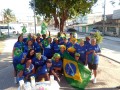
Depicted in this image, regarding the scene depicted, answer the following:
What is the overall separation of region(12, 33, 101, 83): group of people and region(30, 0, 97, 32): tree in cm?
1219

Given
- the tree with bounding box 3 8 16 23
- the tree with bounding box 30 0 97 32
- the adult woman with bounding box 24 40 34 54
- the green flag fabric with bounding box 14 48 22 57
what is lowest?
the green flag fabric with bounding box 14 48 22 57

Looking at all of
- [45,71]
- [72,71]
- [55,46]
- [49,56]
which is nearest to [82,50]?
[72,71]

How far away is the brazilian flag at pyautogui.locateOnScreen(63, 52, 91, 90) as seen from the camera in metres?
7.97

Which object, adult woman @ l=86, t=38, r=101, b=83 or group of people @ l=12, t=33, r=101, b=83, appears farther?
adult woman @ l=86, t=38, r=101, b=83

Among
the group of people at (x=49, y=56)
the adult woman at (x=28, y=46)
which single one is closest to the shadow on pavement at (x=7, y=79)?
the group of people at (x=49, y=56)

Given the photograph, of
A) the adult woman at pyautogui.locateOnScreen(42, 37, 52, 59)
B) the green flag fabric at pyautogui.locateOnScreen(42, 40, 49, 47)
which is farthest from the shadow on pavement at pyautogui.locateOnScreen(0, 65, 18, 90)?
the green flag fabric at pyautogui.locateOnScreen(42, 40, 49, 47)

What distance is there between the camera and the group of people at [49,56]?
8.29 metres

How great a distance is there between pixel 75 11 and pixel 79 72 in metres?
18.1

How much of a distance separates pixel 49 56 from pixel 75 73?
2.15 m

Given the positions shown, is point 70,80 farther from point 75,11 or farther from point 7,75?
point 75,11

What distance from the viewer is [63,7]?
74.3ft

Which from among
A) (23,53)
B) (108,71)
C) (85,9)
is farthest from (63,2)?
(23,53)

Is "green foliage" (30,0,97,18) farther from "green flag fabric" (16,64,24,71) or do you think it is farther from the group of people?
"green flag fabric" (16,64,24,71)

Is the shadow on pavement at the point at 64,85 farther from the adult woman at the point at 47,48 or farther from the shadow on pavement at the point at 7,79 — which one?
the shadow on pavement at the point at 7,79
